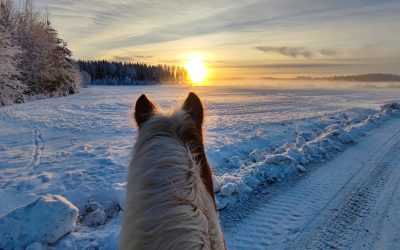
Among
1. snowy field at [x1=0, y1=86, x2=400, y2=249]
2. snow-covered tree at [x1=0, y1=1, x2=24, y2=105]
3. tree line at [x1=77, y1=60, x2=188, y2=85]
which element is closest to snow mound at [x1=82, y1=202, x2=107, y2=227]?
snowy field at [x1=0, y1=86, x2=400, y2=249]

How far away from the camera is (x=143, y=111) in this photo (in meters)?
1.60

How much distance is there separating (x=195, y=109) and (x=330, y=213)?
15.3 feet

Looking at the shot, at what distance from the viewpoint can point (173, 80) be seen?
151875 millimetres

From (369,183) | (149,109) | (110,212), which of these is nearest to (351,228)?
(369,183)

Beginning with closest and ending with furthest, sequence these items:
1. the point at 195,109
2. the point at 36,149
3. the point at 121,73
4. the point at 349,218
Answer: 1. the point at 195,109
2. the point at 349,218
3. the point at 36,149
4. the point at 121,73

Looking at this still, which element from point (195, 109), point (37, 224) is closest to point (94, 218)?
point (37, 224)

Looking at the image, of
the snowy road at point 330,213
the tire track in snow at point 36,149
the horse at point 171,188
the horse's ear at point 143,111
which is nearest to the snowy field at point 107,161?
the tire track in snow at point 36,149

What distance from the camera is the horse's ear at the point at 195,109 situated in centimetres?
155

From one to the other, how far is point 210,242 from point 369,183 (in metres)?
6.66

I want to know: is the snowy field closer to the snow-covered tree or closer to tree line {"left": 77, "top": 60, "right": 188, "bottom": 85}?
the snow-covered tree

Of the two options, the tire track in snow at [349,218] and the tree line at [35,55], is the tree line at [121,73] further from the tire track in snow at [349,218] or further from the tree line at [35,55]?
the tire track in snow at [349,218]

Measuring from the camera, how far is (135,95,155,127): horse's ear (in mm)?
1581

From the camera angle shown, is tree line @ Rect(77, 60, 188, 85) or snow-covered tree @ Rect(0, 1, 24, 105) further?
tree line @ Rect(77, 60, 188, 85)

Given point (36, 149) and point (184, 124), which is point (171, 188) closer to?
point (184, 124)
